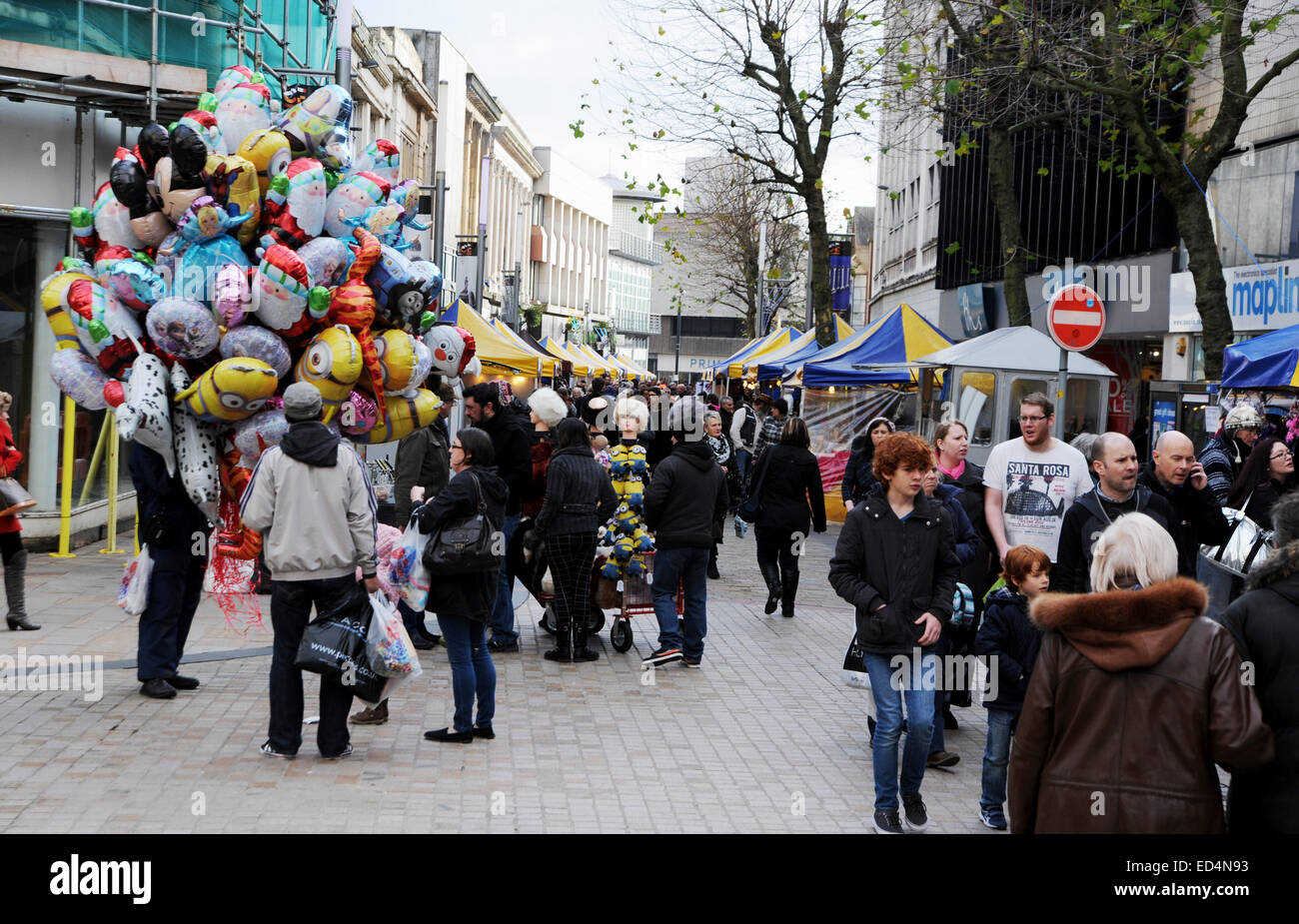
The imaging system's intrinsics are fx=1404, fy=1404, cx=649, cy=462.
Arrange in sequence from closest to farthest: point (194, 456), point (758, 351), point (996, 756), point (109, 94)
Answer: point (996, 756) → point (194, 456) → point (109, 94) → point (758, 351)

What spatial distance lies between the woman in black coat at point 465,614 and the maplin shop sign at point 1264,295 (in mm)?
13081

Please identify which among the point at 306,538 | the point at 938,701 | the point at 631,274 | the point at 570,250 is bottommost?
the point at 938,701

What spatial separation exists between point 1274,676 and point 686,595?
20.2 ft

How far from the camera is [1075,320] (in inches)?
406

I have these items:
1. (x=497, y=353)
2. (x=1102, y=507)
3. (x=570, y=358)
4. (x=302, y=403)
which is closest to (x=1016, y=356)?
(x=497, y=353)

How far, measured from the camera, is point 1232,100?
13.8m

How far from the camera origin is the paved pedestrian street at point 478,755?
6121mm

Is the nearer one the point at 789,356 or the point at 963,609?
the point at 963,609

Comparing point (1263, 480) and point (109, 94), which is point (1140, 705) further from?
point (109, 94)

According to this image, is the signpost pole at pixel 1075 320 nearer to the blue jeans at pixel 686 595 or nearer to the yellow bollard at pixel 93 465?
the blue jeans at pixel 686 595

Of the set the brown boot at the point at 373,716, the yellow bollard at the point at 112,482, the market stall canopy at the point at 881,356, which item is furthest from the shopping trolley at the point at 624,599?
the market stall canopy at the point at 881,356
